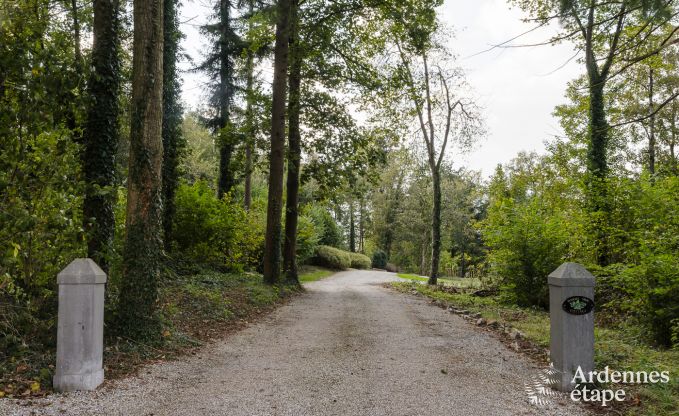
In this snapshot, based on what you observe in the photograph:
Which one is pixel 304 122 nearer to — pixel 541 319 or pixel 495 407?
pixel 541 319

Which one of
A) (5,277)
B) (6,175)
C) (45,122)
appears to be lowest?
(5,277)

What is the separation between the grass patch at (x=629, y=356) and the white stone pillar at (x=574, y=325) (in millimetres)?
494

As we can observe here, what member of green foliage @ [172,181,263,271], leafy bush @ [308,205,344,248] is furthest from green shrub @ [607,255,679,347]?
leafy bush @ [308,205,344,248]

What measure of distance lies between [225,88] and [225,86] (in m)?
0.10

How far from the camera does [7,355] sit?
4.66 meters

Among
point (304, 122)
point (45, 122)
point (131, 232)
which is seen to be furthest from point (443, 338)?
point (304, 122)

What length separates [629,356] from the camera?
5.56 meters

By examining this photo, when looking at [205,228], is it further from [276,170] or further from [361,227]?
[361,227]

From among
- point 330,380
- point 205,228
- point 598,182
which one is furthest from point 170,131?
point 598,182

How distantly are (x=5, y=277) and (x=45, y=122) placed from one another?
6.30 ft

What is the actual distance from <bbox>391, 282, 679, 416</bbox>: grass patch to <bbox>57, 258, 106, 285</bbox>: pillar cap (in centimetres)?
510

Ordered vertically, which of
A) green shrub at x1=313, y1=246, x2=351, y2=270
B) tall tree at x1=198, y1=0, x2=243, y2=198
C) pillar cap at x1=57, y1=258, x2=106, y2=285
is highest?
tall tree at x1=198, y1=0, x2=243, y2=198

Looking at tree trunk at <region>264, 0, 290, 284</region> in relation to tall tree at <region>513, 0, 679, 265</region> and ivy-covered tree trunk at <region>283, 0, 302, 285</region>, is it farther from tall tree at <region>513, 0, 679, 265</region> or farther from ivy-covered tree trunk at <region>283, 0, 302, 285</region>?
tall tree at <region>513, 0, 679, 265</region>

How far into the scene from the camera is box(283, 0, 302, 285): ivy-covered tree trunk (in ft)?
48.9
